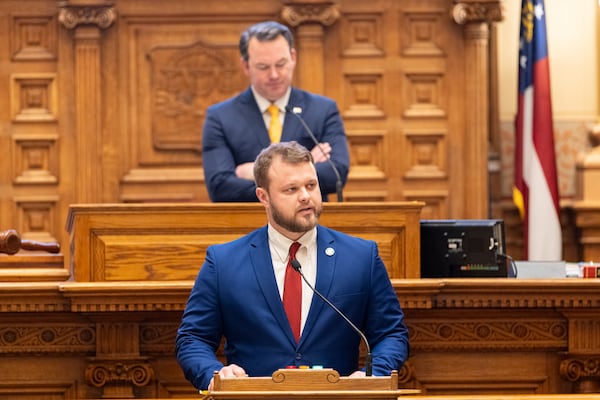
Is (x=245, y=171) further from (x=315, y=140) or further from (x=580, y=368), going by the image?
(x=580, y=368)

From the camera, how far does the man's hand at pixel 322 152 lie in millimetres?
5391

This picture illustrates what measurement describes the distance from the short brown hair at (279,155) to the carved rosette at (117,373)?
1121 mm

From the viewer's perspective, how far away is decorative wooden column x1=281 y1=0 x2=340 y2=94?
780 centimetres

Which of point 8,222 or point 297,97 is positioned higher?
point 297,97

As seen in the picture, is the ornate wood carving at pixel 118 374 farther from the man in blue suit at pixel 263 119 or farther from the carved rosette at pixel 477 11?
the carved rosette at pixel 477 11

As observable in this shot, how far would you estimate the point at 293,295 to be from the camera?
3.77 metres

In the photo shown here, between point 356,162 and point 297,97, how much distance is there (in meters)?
2.38

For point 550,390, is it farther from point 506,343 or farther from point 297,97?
point 297,97

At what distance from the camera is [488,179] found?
7984mm

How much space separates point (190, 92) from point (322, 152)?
2.61 metres

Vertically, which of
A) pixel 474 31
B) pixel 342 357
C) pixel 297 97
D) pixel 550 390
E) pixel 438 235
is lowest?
pixel 550 390

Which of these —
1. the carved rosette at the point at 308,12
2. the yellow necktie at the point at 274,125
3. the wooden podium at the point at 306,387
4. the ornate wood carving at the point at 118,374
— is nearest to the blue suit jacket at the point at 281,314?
the wooden podium at the point at 306,387

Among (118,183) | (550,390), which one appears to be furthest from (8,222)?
(550,390)

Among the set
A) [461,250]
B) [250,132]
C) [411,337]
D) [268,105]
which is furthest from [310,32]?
[411,337]
